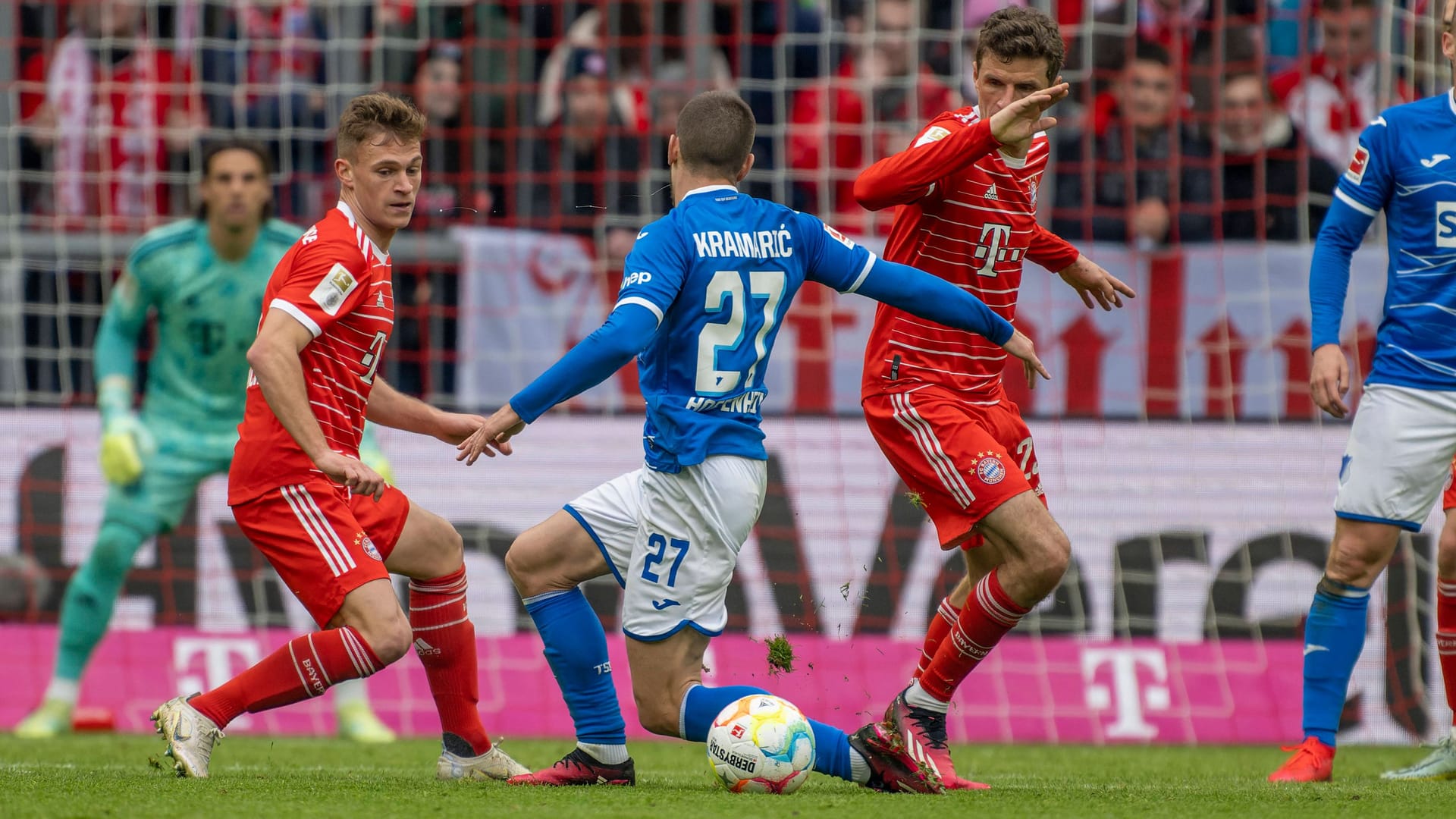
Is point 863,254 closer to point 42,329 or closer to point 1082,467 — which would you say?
point 1082,467

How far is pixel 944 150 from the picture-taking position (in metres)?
4.24

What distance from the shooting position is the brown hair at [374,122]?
171 inches

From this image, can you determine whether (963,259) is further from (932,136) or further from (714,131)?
(714,131)

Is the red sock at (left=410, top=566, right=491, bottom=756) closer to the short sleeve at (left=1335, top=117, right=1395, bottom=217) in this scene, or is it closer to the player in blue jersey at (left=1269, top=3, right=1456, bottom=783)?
the player in blue jersey at (left=1269, top=3, right=1456, bottom=783)

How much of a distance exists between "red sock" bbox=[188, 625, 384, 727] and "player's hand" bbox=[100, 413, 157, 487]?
2.45 metres

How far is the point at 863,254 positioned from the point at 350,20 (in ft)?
18.6

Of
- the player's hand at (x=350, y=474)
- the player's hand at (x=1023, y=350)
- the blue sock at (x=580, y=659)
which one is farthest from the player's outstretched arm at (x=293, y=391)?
the player's hand at (x=1023, y=350)

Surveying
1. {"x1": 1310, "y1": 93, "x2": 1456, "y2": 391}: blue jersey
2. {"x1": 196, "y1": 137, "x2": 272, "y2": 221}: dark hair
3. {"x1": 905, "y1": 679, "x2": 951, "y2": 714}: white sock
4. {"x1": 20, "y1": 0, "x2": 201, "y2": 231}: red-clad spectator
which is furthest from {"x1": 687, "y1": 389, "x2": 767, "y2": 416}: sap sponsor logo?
{"x1": 20, "y1": 0, "x2": 201, "y2": 231}: red-clad spectator

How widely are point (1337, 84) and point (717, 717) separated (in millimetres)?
5817

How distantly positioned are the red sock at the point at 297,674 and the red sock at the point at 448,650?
331 millimetres

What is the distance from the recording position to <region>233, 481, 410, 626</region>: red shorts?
165 inches

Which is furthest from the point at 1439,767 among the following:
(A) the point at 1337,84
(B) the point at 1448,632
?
(A) the point at 1337,84

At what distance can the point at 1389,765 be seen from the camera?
5.63 m

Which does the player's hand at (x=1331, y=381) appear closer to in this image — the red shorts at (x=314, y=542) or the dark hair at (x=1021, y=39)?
the dark hair at (x=1021, y=39)
